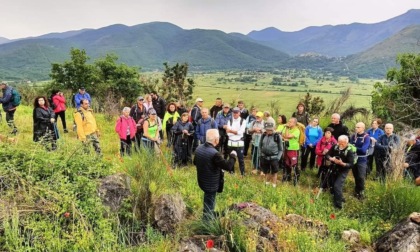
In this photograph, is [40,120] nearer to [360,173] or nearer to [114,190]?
[114,190]

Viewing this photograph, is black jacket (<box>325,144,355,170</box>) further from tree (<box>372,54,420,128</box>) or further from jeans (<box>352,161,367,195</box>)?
tree (<box>372,54,420,128</box>)

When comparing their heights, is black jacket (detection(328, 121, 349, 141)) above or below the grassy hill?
above

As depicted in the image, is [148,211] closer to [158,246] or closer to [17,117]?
[158,246]

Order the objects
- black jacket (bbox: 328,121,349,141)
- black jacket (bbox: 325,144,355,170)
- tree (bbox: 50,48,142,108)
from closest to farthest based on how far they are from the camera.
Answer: black jacket (bbox: 325,144,355,170)
black jacket (bbox: 328,121,349,141)
tree (bbox: 50,48,142,108)

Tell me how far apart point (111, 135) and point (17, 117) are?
15.4 ft

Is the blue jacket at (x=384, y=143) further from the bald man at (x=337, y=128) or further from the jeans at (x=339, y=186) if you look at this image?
the jeans at (x=339, y=186)

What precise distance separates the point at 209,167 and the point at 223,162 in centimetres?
31

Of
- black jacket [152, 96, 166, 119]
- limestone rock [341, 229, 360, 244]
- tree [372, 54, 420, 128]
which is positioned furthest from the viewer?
tree [372, 54, 420, 128]

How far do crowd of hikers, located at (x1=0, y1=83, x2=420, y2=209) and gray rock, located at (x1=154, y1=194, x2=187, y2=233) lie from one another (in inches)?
64.4

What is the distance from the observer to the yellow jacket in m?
8.55

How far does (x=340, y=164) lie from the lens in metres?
7.38

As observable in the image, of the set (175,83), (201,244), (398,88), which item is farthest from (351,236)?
(175,83)

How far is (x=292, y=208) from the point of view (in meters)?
7.37

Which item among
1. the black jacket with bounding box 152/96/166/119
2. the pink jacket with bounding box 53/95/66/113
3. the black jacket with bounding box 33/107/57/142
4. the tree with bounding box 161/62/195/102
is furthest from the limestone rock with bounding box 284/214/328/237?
the tree with bounding box 161/62/195/102
